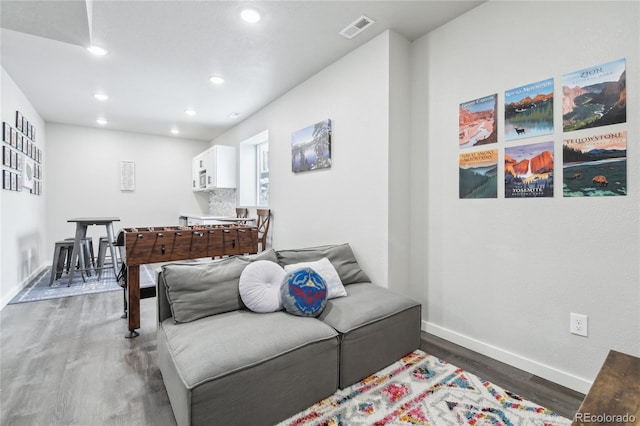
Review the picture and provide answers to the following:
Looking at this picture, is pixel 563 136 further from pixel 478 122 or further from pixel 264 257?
pixel 264 257

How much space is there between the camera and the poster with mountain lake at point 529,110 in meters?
1.96

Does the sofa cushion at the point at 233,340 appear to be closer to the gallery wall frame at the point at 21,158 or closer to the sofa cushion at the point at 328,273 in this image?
the sofa cushion at the point at 328,273

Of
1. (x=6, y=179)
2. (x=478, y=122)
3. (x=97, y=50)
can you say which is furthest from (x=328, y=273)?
(x=6, y=179)

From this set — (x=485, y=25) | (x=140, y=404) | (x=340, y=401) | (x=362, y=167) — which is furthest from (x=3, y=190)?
(x=485, y=25)

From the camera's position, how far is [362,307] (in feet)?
6.88

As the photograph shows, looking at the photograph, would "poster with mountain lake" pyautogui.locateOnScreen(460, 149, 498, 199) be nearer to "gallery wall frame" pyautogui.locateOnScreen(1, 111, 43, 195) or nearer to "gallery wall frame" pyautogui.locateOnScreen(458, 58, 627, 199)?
"gallery wall frame" pyautogui.locateOnScreen(458, 58, 627, 199)

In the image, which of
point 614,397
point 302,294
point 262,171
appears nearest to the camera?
point 614,397

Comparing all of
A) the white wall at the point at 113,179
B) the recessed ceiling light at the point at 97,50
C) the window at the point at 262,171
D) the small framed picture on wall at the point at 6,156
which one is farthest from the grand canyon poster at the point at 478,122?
the white wall at the point at 113,179

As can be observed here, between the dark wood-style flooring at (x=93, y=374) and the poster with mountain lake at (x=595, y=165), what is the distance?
1.21 metres

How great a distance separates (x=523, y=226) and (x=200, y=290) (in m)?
2.16

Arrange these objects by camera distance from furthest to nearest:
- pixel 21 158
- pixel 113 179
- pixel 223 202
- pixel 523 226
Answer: pixel 223 202, pixel 113 179, pixel 21 158, pixel 523 226

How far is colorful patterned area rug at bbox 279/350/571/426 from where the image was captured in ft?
5.17

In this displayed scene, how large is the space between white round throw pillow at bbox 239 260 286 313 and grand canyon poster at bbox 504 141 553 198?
5.64 feet

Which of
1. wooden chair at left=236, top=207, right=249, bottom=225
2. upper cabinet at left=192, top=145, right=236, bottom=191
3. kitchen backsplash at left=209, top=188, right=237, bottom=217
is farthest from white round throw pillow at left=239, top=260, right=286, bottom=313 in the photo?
kitchen backsplash at left=209, top=188, right=237, bottom=217
